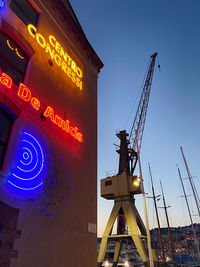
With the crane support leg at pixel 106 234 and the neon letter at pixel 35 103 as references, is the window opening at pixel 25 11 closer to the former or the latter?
the neon letter at pixel 35 103

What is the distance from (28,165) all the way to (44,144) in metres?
1.79

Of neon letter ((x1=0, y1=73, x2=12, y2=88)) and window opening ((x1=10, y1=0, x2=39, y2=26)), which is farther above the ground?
window opening ((x1=10, y1=0, x2=39, y2=26))

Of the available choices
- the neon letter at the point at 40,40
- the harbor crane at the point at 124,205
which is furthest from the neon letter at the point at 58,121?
the harbor crane at the point at 124,205

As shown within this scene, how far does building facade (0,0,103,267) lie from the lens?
31.0ft

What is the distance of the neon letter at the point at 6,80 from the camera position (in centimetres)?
1016

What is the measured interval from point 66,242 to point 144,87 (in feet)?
158

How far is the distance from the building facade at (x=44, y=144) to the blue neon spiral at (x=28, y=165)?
0.15 ft

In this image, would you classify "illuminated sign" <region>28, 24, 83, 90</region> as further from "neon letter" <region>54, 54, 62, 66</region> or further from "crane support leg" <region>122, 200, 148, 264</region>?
"crane support leg" <region>122, 200, 148, 264</region>

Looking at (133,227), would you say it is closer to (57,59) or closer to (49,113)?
(49,113)

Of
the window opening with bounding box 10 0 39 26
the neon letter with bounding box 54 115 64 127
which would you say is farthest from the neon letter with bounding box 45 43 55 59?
the neon letter with bounding box 54 115 64 127

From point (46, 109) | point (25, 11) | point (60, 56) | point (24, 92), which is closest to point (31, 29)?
point (25, 11)

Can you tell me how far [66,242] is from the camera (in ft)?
37.8

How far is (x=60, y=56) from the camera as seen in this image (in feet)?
53.5

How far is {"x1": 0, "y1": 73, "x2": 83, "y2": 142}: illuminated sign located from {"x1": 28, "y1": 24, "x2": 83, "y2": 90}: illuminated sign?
451cm
